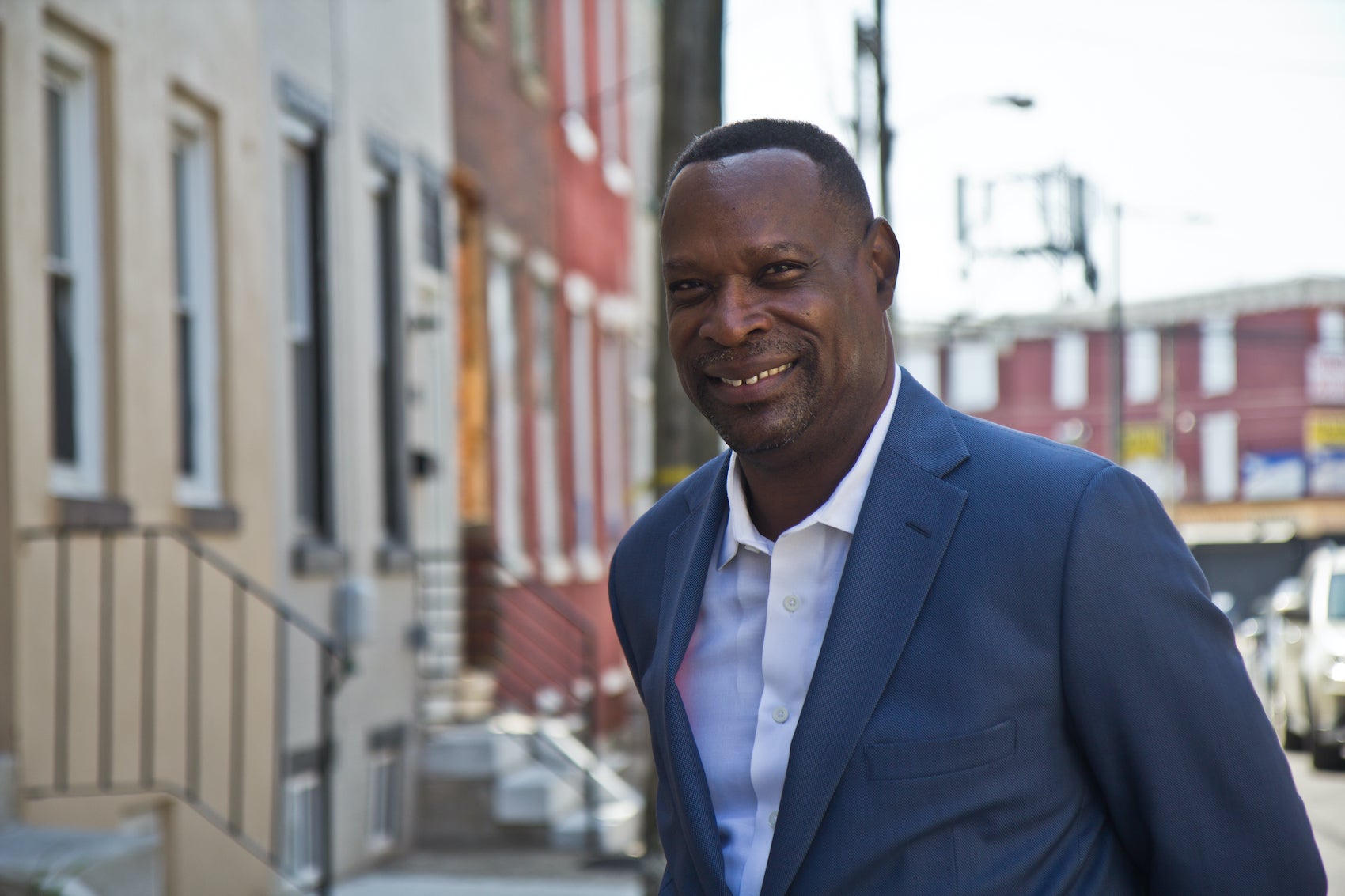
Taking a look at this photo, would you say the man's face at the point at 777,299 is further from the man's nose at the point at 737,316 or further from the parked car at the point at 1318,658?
the parked car at the point at 1318,658

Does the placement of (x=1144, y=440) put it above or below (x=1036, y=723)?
above

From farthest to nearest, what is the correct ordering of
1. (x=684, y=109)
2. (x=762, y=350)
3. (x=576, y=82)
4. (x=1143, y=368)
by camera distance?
(x=1143, y=368)
(x=576, y=82)
(x=684, y=109)
(x=762, y=350)

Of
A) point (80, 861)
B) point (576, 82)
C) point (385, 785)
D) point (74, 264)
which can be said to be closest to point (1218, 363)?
point (576, 82)

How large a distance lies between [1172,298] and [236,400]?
5378 centimetres

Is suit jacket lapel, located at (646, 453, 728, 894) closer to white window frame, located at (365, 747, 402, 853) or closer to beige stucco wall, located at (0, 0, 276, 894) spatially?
beige stucco wall, located at (0, 0, 276, 894)

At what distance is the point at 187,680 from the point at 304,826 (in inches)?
81.7

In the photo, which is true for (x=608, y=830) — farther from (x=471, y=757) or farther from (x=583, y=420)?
(x=583, y=420)

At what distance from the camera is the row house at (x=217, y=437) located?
23.4ft

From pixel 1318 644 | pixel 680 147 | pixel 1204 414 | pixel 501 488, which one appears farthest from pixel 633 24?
pixel 1204 414

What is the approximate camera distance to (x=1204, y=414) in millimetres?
57469

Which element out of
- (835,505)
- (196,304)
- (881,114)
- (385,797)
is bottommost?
(385,797)

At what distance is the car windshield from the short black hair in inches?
539

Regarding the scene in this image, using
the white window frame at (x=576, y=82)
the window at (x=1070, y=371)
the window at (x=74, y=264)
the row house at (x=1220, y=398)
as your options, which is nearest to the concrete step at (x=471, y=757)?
the window at (x=74, y=264)

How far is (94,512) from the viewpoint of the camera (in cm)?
758
